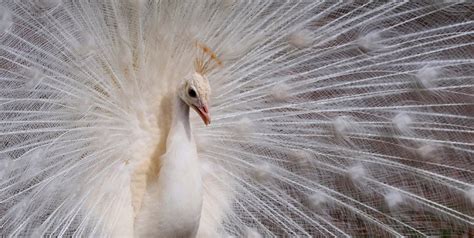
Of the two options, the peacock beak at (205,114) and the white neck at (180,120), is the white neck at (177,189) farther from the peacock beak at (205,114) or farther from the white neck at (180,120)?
the peacock beak at (205,114)

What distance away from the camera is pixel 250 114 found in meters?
2.59

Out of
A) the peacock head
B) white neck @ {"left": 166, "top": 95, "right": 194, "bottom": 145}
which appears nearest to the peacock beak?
the peacock head

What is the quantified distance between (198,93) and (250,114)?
1.35 ft

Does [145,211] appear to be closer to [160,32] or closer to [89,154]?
[89,154]

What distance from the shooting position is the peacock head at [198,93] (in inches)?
87.2

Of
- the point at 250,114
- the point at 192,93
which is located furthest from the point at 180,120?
the point at 250,114

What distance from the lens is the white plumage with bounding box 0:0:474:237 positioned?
7.66ft

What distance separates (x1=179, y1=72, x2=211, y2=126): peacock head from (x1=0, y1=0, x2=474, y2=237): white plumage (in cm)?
3

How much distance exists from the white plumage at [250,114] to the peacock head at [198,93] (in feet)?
0.09

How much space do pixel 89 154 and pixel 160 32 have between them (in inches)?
19.3

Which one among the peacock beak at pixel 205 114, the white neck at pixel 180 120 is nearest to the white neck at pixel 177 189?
the white neck at pixel 180 120

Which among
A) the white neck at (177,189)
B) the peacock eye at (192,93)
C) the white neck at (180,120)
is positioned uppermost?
the peacock eye at (192,93)

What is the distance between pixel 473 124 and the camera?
2.53 metres

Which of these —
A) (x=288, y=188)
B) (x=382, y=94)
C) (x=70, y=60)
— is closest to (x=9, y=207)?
(x=70, y=60)
